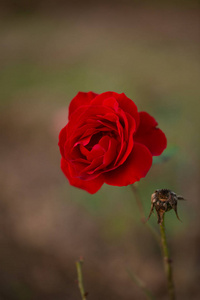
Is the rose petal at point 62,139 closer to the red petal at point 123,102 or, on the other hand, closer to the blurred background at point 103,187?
the red petal at point 123,102

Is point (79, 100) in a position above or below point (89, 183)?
above

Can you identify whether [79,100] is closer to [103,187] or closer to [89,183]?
[89,183]

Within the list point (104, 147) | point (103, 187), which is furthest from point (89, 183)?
point (103, 187)

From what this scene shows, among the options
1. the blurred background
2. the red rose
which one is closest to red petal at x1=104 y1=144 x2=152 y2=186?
the red rose

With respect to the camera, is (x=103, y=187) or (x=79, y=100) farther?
(x=103, y=187)

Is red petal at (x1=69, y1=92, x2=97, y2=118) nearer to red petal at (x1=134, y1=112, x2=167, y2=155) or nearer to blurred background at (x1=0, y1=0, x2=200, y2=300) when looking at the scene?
red petal at (x1=134, y1=112, x2=167, y2=155)

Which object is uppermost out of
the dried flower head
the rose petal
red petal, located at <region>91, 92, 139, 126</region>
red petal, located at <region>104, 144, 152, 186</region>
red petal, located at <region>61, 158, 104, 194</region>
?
red petal, located at <region>91, 92, 139, 126</region>

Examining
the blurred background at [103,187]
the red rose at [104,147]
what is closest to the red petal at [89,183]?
the red rose at [104,147]
